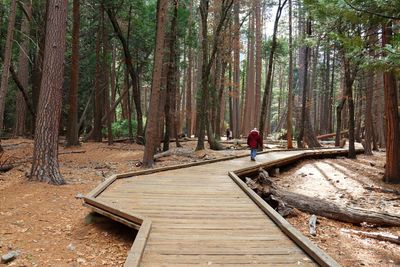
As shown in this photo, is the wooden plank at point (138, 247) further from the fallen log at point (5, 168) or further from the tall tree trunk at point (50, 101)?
the fallen log at point (5, 168)

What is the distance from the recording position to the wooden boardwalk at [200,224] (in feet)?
12.7

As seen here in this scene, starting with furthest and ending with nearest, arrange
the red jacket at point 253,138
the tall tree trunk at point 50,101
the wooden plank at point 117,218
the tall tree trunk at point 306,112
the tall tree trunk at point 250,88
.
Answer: the tall tree trunk at point 250,88 → the tall tree trunk at point 306,112 → the red jacket at point 253,138 → the tall tree trunk at point 50,101 → the wooden plank at point 117,218

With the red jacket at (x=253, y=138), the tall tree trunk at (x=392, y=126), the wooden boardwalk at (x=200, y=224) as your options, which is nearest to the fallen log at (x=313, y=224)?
the wooden boardwalk at (x=200, y=224)

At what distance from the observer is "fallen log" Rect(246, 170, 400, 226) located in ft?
24.5

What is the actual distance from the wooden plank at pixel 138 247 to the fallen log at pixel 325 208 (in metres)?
4.21

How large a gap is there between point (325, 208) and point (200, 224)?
A: 4.32m

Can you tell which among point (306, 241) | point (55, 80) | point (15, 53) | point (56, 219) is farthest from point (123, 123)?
point (306, 241)

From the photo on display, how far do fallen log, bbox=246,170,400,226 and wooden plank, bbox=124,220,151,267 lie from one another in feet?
13.8

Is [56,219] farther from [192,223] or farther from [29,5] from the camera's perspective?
[29,5]

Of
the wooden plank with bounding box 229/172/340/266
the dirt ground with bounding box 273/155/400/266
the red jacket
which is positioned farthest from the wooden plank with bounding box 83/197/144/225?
the red jacket

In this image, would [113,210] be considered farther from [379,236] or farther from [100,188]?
[379,236]

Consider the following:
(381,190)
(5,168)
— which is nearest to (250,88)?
(381,190)

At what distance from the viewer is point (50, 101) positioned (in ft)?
26.9

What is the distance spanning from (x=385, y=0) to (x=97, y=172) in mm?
9141
